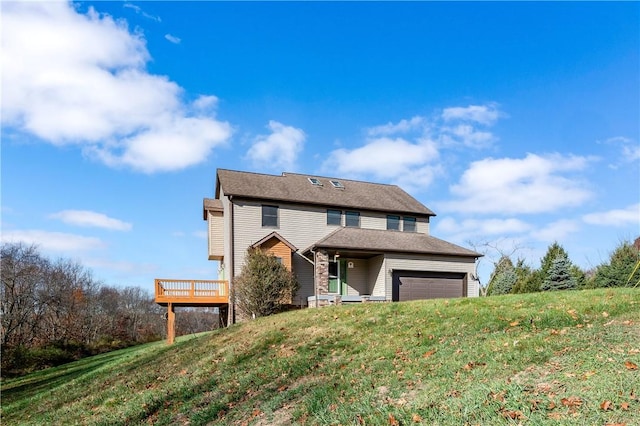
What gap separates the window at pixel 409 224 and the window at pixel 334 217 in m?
3.65

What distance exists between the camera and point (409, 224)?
77.0 feet

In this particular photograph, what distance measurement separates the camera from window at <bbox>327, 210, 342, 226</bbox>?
867 inches

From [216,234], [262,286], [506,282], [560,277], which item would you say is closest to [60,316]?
[216,234]

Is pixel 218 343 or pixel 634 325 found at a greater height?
pixel 634 325

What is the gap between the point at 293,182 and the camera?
23172 millimetres

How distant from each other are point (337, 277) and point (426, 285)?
4280 mm

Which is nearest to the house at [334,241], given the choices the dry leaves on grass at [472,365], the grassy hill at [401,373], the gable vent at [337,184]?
the gable vent at [337,184]

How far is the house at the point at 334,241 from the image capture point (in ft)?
65.3

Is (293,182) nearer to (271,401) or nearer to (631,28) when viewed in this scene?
(631,28)

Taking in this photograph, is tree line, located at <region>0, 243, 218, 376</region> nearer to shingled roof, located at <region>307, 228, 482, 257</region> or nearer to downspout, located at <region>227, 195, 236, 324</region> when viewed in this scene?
downspout, located at <region>227, 195, 236, 324</region>

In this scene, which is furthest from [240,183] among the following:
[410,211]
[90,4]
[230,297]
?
[90,4]

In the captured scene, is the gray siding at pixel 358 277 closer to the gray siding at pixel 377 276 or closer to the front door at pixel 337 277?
the front door at pixel 337 277

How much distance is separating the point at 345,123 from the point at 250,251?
6690 millimetres

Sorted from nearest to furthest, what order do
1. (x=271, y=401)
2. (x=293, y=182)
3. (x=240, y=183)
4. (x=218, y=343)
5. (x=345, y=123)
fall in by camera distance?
(x=271, y=401) < (x=218, y=343) < (x=345, y=123) < (x=240, y=183) < (x=293, y=182)
